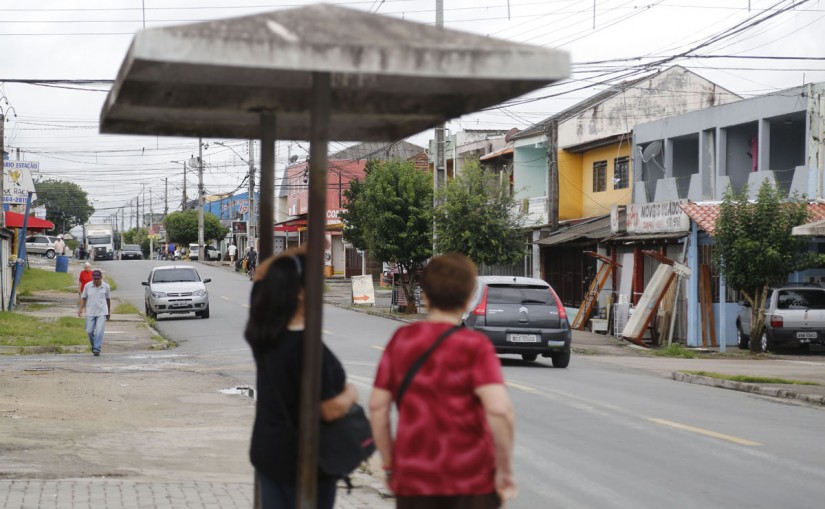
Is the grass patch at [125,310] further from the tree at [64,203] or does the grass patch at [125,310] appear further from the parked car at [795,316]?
the tree at [64,203]

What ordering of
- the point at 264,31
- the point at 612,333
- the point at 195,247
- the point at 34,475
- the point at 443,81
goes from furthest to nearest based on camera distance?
1. the point at 195,247
2. the point at 612,333
3. the point at 34,475
4. the point at 443,81
5. the point at 264,31

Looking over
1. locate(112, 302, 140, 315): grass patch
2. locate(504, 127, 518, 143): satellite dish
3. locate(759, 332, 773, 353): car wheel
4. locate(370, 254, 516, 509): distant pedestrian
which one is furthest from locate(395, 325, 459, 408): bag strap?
locate(504, 127, 518, 143): satellite dish

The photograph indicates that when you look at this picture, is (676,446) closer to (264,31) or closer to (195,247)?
(264,31)

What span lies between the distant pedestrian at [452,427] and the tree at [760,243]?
2440 cm

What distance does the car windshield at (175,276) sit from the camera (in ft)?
123

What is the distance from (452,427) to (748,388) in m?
16.2

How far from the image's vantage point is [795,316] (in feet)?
92.7

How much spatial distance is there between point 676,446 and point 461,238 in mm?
25147

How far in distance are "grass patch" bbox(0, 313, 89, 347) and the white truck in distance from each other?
6208 centimetres

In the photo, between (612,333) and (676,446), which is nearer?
(676,446)

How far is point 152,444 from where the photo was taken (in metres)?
11.8

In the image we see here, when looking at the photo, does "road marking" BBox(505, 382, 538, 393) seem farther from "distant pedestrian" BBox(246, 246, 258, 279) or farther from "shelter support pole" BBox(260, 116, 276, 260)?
"distant pedestrian" BBox(246, 246, 258, 279)

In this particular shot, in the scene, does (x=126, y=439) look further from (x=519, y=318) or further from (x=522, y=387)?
(x=519, y=318)

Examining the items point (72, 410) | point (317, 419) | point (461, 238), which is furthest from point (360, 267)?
point (317, 419)
